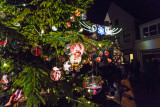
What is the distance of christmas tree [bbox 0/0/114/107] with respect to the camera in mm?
1574

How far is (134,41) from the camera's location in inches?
623

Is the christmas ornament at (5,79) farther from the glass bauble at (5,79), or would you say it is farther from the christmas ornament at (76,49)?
the christmas ornament at (76,49)

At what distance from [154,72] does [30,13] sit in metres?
14.6

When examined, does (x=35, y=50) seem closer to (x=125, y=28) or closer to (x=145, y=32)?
(x=145, y=32)

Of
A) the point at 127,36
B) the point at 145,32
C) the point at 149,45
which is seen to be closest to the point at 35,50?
the point at 149,45

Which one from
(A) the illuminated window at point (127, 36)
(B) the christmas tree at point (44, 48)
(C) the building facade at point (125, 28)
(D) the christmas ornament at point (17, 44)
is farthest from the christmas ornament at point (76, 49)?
(A) the illuminated window at point (127, 36)

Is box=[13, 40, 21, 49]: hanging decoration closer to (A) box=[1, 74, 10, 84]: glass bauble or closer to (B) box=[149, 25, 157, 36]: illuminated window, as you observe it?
(A) box=[1, 74, 10, 84]: glass bauble

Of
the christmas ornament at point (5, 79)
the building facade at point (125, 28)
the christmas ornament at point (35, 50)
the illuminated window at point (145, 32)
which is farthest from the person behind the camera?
the building facade at point (125, 28)

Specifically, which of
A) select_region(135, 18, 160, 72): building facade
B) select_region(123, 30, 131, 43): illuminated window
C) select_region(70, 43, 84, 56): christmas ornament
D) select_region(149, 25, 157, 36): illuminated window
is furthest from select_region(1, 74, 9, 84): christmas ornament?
select_region(123, 30, 131, 43): illuminated window

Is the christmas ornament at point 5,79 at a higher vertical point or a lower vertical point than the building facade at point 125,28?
lower

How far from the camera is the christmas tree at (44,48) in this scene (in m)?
1.57

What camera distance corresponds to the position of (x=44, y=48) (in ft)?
7.66

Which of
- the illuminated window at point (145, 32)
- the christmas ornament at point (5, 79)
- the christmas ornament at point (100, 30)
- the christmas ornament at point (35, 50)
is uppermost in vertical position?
the illuminated window at point (145, 32)

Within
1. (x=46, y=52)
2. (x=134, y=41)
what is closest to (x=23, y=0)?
(x=46, y=52)
